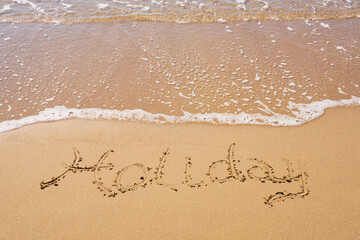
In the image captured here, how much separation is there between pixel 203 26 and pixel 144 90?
10.8 feet

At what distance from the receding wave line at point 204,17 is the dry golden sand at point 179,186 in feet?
14.1

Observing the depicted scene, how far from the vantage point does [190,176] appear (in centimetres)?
304

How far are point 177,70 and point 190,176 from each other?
8.37 ft

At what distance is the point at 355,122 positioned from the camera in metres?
3.73

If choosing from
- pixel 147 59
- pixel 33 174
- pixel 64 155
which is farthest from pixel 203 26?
pixel 33 174

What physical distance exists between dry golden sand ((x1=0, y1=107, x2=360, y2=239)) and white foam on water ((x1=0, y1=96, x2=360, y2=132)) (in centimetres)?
14

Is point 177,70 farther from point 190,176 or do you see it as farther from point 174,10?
point 174,10

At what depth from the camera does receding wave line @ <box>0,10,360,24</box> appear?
6777mm

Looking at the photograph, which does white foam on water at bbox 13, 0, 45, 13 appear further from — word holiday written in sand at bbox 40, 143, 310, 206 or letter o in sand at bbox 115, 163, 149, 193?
letter o in sand at bbox 115, 163, 149, 193

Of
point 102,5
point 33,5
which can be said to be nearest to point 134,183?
point 102,5

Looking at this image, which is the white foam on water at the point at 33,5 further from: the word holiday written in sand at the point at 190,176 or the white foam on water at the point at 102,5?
the word holiday written in sand at the point at 190,176

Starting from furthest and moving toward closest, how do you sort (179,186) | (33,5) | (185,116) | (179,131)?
(33,5) < (185,116) < (179,131) < (179,186)

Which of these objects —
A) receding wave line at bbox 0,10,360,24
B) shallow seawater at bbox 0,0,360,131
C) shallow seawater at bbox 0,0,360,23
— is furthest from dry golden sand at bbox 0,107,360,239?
shallow seawater at bbox 0,0,360,23

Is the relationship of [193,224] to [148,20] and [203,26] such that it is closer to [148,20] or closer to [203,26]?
[203,26]
